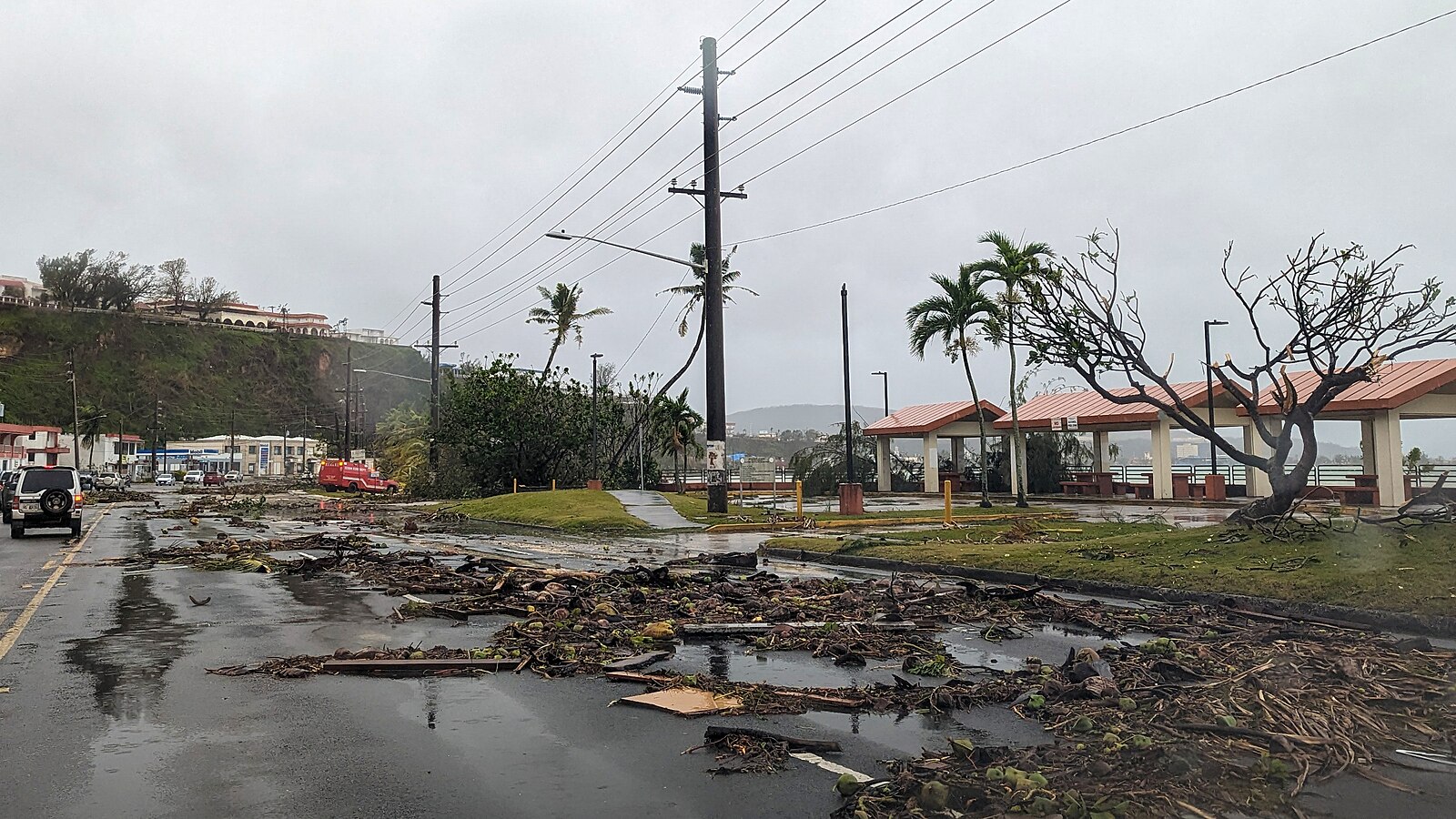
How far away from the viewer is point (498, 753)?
20.5 ft

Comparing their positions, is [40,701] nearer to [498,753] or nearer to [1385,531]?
[498,753]

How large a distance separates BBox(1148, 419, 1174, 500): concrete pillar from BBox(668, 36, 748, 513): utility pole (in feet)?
65.1

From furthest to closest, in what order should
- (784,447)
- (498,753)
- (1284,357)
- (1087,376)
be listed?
(784,447)
(1087,376)
(1284,357)
(498,753)

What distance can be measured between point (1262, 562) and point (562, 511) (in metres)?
24.8

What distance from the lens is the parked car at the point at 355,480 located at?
68.5 metres

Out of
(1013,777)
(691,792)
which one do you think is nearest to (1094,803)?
(1013,777)

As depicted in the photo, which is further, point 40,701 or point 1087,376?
point 1087,376

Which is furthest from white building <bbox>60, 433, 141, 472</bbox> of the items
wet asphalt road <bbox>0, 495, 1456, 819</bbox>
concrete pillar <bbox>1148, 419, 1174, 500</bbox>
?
wet asphalt road <bbox>0, 495, 1456, 819</bbox>

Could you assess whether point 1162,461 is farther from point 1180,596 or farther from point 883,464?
point 1180,596

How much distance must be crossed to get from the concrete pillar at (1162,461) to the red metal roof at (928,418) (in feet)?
25.9

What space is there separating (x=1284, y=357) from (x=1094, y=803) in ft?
44.4

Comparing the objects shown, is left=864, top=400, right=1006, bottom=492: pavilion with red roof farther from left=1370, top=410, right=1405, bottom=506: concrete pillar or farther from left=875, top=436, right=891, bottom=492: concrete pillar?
left=1370, top=410, right=1405, bottom=506: concrete pillar

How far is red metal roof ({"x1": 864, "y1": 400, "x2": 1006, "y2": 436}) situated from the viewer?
48.3 meters

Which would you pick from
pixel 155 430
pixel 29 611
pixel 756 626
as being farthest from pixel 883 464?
pixel 155 430
